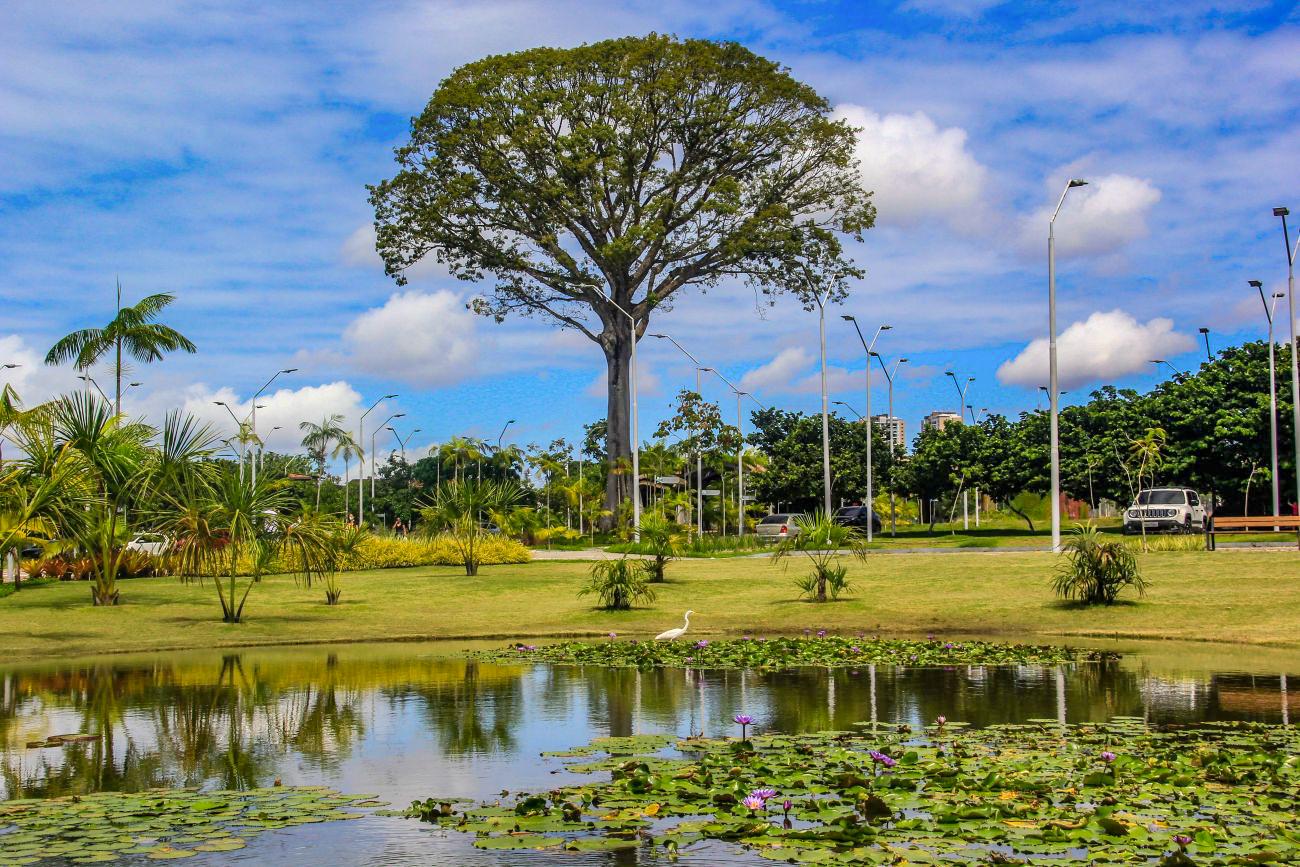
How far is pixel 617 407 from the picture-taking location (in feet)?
190

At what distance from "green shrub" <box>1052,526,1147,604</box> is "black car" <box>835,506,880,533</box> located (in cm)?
4718

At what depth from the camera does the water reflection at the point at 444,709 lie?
11.0m

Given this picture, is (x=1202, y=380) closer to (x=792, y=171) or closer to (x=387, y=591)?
(x=792, y=171)

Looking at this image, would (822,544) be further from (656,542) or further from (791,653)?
(791,653)

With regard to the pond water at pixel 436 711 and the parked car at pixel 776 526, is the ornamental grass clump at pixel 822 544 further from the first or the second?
the parked car at pixel 776 526

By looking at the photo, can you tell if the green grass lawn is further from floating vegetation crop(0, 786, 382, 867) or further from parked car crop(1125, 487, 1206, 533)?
parked car crop(1125, 487, 1206, 533)

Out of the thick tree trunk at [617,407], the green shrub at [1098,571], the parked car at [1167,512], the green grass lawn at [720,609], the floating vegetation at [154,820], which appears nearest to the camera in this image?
the floating vegetation at [154,820]

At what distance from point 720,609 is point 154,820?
19.0 meters

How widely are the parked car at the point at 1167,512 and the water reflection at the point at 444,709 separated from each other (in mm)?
31957

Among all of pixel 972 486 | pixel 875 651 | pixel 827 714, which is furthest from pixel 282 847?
pixel 972 486

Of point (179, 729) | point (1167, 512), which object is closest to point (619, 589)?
point (179, 729)

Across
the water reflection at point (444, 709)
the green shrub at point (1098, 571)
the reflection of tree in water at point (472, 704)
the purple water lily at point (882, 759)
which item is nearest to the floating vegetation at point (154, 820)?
the water reflection at point (444, 709)

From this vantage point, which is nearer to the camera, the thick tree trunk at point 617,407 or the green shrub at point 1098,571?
the green shrub at point 1098,571

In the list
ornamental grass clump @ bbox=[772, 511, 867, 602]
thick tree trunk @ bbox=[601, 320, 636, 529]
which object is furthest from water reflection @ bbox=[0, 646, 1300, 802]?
thick tree trunk @ bbox=[601, 320, 636, 529]
